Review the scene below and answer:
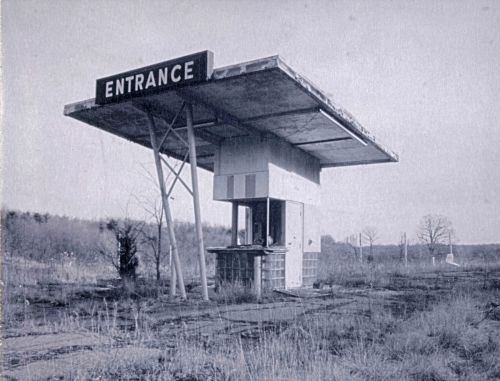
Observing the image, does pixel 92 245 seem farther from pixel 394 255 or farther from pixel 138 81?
pixel 394 255

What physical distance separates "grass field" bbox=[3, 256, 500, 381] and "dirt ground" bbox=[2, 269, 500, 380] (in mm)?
19

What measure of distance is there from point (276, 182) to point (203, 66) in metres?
5.65

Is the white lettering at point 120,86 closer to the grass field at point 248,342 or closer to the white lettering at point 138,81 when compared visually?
the white lettering at point 138,81

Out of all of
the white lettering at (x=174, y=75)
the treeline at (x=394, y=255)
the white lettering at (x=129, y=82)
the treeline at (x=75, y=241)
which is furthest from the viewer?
the treeline at (x=394, y=255)

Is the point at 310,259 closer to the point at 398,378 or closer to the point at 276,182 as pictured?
the point at 276,182

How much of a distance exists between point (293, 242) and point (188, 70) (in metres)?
7.73

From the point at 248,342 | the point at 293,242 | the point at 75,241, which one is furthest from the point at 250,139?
the point at 75,241

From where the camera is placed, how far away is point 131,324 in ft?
24.7

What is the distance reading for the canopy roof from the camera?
947 cm

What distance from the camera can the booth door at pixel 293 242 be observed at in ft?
47.9

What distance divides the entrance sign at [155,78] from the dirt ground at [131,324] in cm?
476

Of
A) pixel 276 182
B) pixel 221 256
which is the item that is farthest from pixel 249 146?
pixel 221 256

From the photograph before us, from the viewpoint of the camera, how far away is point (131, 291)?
41.2 ft

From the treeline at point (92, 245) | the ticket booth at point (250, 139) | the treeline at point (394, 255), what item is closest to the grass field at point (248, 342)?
the ticket booth at point (250, 139)
